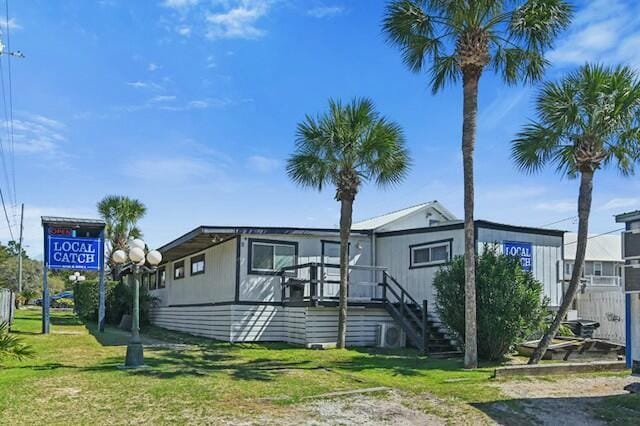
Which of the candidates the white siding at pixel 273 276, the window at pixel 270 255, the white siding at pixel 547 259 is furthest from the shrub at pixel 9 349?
the white siding at pixel 547 259

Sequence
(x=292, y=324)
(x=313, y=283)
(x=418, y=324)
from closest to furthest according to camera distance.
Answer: (x=418, y=324) → (x=313, y=283) → (x=292, y=324)

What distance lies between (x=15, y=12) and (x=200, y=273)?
10195mm

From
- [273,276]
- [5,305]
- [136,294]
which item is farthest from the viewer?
[5,305]

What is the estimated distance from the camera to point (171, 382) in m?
9.48

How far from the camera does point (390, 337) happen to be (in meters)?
16.6

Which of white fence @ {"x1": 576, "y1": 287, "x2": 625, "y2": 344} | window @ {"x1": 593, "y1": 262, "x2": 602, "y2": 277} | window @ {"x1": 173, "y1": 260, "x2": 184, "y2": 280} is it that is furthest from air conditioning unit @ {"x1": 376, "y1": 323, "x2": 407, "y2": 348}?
window @ {"x1": 593, "y1": 262, "x2": 602, "y2": 277}

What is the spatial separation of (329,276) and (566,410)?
1027 cm

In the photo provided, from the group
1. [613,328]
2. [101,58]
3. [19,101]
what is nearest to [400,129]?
[101,58]

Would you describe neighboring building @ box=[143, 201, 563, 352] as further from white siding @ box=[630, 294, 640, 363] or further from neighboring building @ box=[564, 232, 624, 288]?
neighboring building @ box=[564, 232, 624, 288]

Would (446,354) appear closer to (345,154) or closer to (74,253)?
(345,154)

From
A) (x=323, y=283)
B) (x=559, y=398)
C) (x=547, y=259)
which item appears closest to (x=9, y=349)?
(x=323, y=283)

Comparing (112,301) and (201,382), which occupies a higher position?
(112,301)

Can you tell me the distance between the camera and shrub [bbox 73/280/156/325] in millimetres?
26094

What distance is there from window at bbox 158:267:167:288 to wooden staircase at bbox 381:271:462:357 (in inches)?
499
